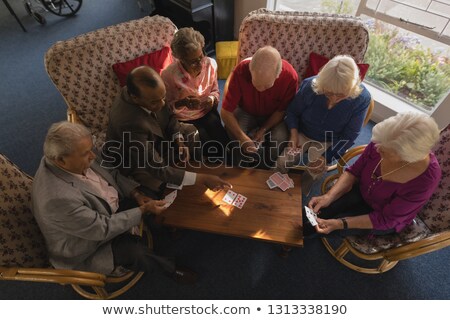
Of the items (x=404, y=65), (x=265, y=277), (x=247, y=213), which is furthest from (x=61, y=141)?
(x=404, y=65)

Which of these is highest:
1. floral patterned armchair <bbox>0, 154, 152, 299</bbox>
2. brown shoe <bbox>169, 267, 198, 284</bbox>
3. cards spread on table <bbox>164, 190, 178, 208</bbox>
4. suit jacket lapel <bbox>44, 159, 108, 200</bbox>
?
suit jacket lapel <bbox>44, 159, 108, 200</bbox>

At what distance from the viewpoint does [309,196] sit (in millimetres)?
2604

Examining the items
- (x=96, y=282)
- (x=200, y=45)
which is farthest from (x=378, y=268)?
(x=200, y=45)

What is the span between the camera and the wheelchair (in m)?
4.65

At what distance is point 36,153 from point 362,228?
3272 mm

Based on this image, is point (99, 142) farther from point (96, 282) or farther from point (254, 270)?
point (254, 270)

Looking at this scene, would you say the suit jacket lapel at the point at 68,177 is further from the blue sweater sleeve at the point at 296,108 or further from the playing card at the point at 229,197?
the blue sweater sleeve at the point at 296,108

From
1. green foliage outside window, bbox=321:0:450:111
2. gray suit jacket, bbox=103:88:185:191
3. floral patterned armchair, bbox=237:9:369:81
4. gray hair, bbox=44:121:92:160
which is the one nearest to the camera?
gray hair, bbox=44:121:92:160

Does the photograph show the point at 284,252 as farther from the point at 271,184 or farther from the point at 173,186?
the point at 173,186

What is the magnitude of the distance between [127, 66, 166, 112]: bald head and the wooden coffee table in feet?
2.29

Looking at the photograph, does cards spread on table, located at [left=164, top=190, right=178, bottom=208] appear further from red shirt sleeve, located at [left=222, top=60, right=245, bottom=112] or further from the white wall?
the white wall

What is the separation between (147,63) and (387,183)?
6.67 feet

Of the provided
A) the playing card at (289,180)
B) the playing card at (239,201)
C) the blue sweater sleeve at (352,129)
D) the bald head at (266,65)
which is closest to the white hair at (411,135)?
the blue sweater sleeve at (352,129)

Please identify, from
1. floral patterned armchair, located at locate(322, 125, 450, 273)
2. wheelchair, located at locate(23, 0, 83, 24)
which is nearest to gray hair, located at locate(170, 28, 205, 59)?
floral patterned armchair, located at locate(322, 125, 450, 273)
